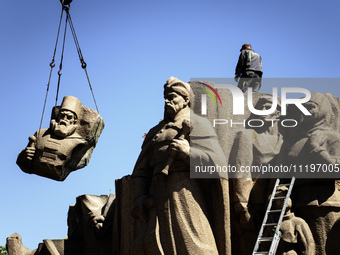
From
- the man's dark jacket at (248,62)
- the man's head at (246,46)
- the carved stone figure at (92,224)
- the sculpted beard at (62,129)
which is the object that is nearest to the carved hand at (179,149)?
the carved stone figure at (92,224)

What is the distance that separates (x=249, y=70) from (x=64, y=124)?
3.53 meters

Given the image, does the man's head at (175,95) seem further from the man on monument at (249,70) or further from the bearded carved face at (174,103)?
the man on monument at (249,70)

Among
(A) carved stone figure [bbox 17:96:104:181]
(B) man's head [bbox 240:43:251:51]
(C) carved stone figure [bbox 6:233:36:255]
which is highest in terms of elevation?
(B) man's head [bbox 240:43:251:51]

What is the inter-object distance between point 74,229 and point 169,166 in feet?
10.6

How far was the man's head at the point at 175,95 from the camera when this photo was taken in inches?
510

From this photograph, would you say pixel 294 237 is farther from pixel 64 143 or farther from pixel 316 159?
pixel 64 143

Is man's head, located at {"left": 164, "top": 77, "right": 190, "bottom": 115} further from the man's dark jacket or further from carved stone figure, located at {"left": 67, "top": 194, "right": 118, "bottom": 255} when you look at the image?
carved stone figure, located at {"left": 67, "top": 194, "right": 118, "bottom": 255}

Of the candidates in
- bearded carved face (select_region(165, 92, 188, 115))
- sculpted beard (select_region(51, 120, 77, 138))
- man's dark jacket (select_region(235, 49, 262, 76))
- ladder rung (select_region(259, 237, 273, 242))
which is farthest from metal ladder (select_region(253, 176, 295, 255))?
sculpted beard (select_region(51, 120, 77, 138))

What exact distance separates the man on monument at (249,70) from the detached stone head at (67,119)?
3.04 m

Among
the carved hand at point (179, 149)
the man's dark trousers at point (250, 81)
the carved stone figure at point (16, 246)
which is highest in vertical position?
the man's dark trousers at point (250, 81)

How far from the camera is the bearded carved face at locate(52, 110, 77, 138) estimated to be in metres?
14.6

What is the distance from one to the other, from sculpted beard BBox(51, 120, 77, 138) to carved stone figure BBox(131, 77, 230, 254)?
2225 mm

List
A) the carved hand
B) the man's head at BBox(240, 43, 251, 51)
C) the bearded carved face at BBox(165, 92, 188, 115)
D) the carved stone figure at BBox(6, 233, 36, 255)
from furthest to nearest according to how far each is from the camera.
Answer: the man's head at BBox(240, 43, 251, 51) < the carved stone figure at BBox(6, 233, 36, 255) < the bearded carved face at BBox(165, 92, 188, 115) < the carved hand

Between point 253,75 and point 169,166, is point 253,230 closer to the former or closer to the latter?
point 169,166
